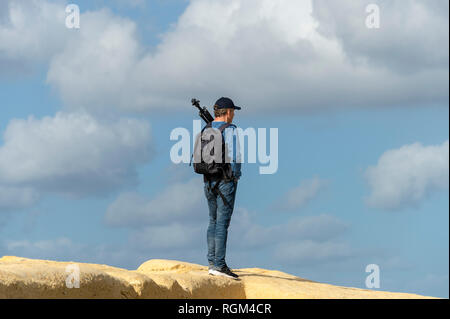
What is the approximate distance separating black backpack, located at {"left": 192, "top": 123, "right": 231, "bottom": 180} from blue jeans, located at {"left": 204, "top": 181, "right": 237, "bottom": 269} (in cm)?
19

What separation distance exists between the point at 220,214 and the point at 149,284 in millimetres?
2087

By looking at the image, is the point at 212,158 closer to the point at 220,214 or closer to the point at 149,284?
the point at 220,214

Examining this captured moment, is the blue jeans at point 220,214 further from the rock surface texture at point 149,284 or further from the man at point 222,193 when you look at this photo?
the rock surface texture at point 149,284

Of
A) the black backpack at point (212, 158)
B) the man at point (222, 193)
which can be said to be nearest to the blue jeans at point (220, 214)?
the man at point (222, 193)

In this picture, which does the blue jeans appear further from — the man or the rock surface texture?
the rock surface texture

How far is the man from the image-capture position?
1104 cm

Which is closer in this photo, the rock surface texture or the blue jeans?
the rock surface texture

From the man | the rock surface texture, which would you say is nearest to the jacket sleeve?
the man

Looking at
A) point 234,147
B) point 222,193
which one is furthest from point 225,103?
point 222,193

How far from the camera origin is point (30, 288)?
804 centimetres

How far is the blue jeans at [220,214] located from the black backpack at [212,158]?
188mm
